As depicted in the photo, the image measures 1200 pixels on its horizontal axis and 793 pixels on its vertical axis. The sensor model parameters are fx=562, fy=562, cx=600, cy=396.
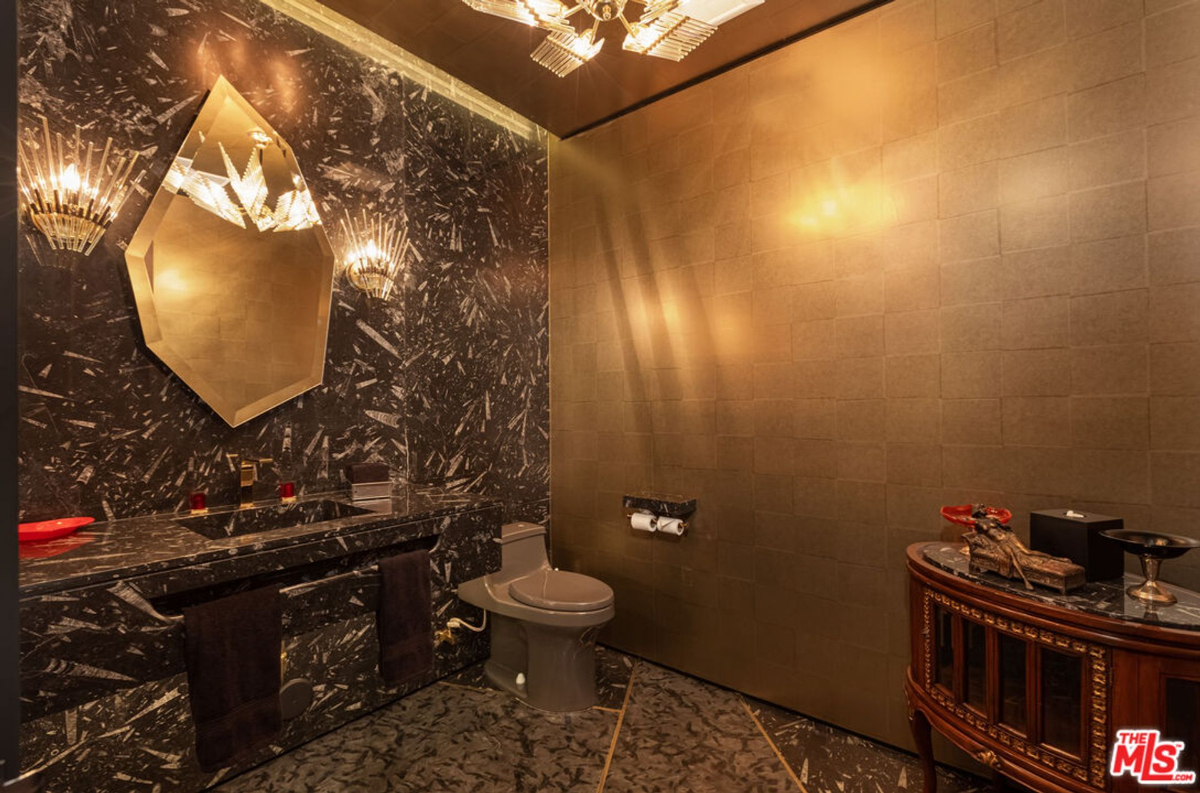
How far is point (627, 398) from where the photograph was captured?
3088 mm

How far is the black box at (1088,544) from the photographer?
5.17ft

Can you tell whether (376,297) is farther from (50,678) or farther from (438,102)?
(50,678)

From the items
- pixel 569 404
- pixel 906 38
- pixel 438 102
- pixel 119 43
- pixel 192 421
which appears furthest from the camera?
pixel 569 404

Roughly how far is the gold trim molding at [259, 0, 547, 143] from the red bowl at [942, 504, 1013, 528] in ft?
9.57

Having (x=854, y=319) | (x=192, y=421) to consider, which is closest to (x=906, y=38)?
(x=854, y=319)

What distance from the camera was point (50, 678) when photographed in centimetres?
127

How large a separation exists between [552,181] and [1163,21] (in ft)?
8.80

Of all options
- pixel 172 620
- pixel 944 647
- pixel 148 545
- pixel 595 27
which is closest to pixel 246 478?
pixel 148 545

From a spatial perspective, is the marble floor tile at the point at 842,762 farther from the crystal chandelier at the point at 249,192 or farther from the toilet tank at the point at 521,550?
the crystal chandelier at the point at 249,192

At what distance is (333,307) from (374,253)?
324 millimetres

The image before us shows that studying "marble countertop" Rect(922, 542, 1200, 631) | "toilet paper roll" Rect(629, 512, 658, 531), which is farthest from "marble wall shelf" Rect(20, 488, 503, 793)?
"marble countertop" Rect(922, 542, 1200, 631)

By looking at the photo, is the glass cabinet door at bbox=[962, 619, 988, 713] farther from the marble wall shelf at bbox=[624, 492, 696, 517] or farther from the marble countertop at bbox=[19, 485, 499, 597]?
the marble countertop at bbox=[19, 485, 499, 597]

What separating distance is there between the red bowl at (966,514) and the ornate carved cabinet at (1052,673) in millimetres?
122

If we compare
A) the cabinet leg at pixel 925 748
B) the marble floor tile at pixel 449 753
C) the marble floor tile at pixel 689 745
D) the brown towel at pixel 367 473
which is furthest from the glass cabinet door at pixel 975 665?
the brown towel at pixel 367 473
